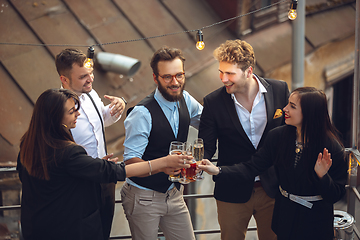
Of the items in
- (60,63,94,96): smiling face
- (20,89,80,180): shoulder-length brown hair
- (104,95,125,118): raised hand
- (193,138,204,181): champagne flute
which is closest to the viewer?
(20,89,80,180): shoulder-length brown hair

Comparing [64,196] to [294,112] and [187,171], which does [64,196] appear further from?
[294,112]

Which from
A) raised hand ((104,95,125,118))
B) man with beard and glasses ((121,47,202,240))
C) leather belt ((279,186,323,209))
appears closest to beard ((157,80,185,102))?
man with beard and glasses ((121,47,202,240))

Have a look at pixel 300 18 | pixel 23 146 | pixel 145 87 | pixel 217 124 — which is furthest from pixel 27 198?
pixel 145 87

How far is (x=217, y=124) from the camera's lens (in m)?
3.16

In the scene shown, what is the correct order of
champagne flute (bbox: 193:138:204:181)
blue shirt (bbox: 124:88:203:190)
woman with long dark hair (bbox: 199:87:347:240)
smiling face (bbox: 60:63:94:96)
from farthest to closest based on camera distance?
smiling face (bbox: 60:63:94:96), blue shirt (bbox: 124:88:203:190), champagne flute (bbox: 193:138:204:181), woman with long dark hair (bbox: 199:87:347:240)

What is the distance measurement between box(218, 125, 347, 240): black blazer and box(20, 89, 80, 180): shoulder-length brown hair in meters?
1.42

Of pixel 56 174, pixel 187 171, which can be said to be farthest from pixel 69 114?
pixel 187 171

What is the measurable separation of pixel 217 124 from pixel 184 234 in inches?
35.9

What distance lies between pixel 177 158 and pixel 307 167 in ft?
2.89

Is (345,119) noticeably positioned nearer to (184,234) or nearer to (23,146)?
(184,234)

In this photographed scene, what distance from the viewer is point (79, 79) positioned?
324cm

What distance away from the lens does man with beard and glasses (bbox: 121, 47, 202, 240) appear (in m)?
3.04

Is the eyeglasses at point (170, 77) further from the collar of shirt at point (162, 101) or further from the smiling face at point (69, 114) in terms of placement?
the smiling face at point (69, 114)

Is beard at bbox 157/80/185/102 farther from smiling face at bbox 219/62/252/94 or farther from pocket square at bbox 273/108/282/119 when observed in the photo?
pocket square at bbox 273/108/282/119
